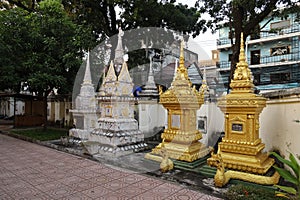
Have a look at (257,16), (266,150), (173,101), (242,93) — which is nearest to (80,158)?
(173,101)

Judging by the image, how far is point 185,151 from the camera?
6195mm

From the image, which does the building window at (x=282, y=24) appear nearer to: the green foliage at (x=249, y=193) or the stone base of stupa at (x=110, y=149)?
the stone base of stupa at (x=110, y=149)

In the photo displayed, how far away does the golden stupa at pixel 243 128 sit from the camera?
5.01m

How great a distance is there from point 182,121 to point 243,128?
1829 millimetres

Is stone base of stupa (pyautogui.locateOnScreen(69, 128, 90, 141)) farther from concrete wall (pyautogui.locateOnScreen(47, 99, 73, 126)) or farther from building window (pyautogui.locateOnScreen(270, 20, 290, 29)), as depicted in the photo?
building window (pyautogui.locateOnScreen(270, 20, 290, 29))

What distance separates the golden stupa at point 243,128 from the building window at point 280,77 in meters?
17.6

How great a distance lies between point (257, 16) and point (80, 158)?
9824 millimetres

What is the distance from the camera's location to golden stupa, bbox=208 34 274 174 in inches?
197

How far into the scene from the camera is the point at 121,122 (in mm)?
8031

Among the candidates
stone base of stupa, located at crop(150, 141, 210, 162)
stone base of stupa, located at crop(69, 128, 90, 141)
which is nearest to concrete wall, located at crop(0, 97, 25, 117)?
stone base of stupa, located at crop(69, 128, 90, 141)

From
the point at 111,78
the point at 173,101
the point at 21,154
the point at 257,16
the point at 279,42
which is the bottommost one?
the point at 21,154

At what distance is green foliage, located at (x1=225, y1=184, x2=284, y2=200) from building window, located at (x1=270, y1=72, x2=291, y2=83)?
19.0 m

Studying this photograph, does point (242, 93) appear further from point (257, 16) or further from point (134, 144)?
point (257, 16)

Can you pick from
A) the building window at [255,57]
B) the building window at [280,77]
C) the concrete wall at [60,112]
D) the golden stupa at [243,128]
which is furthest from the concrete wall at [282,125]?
the building window at [255,57]
